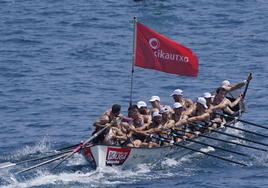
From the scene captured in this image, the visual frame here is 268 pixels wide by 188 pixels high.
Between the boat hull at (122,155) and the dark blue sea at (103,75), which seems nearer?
the boat hull at (122,155)

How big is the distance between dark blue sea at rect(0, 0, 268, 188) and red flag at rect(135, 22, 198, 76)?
3.49 metres

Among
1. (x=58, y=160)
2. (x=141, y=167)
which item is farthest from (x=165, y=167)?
(x=58, y=160)

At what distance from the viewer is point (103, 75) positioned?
2058 inches

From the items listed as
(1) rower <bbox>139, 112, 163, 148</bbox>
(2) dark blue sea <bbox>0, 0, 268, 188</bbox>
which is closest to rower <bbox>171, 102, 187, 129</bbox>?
(1) rower <bbox>139, 112, 163, 148</bbox>

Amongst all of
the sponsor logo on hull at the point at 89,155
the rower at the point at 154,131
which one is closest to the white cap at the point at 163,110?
the rower at the point at 154,131

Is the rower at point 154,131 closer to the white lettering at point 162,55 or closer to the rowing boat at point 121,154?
the rowing boat at point 121,154

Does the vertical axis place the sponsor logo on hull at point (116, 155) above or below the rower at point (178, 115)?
below

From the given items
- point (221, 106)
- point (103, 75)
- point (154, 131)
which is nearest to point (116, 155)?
point (154, 131)

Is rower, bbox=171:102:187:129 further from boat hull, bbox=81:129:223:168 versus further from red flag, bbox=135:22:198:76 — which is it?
boat hull, bbox=81:129:223:168

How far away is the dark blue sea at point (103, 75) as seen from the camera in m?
36.2

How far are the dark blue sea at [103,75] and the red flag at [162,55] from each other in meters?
3.49

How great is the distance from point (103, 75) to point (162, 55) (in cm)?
1344

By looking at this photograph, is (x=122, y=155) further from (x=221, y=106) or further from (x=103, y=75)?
→ (x=103, y=75)

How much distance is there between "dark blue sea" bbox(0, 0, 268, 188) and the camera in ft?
119
